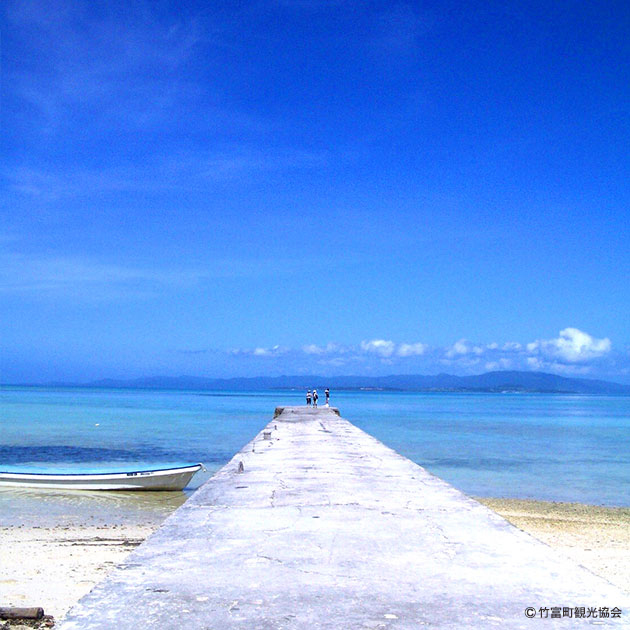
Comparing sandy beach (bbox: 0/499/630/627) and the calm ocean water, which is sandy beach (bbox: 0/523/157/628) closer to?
sandy beach (bbox: 0/499/630/627)

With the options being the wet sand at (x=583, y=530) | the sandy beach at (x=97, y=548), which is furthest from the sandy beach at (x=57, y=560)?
the wet sand at (x=583, y=530)

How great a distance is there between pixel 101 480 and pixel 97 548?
6337 mm

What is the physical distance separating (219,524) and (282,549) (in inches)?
38.4

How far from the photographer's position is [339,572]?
398 centimetres

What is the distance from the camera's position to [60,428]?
125 ft

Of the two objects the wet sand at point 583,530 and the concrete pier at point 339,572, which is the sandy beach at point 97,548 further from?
the concrete pier at point 339,572

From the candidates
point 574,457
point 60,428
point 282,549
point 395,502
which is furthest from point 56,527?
point 60,428

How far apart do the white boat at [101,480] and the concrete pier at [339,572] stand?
33.1ft

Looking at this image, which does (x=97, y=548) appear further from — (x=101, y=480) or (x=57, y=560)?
(x=101, y=480)

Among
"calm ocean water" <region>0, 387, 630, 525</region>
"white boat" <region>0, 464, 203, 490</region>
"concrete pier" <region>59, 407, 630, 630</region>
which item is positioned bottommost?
"calm ocean water" <region>0, 387, 630, 525</region>

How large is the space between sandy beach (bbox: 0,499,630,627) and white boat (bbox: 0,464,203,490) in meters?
3.75

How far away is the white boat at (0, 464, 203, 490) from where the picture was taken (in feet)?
52.3

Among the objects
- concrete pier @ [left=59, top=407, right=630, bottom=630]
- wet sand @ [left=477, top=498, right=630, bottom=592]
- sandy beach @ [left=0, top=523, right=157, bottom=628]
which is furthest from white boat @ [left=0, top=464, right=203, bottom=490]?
concrete pier @ [left=59, top=407, right=630, bottom=630]

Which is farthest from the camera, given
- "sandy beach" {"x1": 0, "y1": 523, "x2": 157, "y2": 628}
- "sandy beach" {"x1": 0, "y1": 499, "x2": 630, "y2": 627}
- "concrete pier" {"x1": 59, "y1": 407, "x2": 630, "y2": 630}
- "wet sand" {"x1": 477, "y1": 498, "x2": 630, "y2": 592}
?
"wet sand" {"x1": 477, "y1": 498, "x2": 630, "y2": 592}
